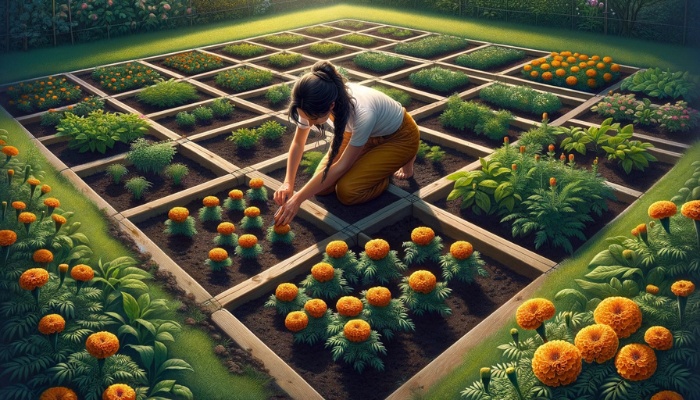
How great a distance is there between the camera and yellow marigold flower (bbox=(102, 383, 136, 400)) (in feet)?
8.50

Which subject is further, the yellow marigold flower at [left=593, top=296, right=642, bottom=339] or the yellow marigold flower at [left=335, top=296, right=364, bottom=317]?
the yellow marigold flower at [left=335, top=296, right=364, bottom=317]

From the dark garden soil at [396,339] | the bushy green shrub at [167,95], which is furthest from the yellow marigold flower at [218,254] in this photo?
the bushy green shrub at [167,95]

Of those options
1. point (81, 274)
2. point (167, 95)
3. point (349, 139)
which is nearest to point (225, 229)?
point (81, 274)

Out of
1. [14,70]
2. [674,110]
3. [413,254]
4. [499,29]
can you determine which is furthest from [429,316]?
[499,29]

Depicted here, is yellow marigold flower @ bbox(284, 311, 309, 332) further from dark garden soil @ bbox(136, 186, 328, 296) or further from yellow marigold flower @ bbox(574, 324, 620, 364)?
yellow marigold flower @ bbox(574, 324, 620, 364)

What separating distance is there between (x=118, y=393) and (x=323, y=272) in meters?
1.42

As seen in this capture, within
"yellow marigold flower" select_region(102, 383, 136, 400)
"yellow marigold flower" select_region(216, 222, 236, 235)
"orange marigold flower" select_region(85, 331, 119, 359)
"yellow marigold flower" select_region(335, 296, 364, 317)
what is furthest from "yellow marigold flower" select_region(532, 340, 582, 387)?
"yellow marigold flower" select_region(216, 222, 236, 235)

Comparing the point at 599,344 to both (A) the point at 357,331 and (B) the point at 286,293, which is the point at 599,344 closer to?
(A) the point at 357,331

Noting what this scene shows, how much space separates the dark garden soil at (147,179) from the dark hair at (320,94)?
176 cm

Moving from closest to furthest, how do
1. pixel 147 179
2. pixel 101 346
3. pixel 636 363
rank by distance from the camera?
pixel 636 363, pixel 101 346, pixel 147 179

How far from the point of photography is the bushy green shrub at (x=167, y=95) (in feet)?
23.6

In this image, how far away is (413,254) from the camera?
406cm

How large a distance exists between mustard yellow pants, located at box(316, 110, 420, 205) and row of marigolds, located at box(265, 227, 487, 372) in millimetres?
750

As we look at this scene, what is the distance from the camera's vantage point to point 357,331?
3107mm
